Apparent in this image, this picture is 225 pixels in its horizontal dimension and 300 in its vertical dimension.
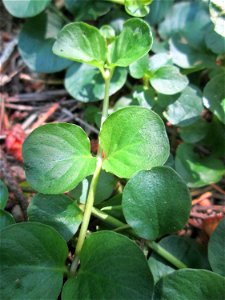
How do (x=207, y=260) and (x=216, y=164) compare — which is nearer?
(x=207, y=260)

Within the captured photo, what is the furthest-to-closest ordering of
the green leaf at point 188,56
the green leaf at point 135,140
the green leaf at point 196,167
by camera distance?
1. the green leaf at point 188,56
2. the green leaf at point 196,167
3. the green leaf at point 135,140

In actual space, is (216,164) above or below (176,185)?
below

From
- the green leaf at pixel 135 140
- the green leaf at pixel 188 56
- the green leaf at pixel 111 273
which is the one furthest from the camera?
the green leaf at pixel 188 56

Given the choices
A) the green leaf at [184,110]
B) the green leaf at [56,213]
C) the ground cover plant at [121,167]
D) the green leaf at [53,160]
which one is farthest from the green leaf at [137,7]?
the green leaf at [56,213]

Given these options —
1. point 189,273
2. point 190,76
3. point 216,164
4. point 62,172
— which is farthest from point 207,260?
point 190,76

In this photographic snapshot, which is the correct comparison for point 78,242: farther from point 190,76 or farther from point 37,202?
point 190,76

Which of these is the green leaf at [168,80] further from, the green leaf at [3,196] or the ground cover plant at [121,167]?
the green leaf at [3,196]

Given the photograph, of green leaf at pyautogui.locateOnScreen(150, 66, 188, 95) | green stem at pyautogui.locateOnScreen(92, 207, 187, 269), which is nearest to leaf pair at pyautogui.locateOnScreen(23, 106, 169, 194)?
green stem at pyautogui.locateOnScreen(92, 207, 187, 269)
